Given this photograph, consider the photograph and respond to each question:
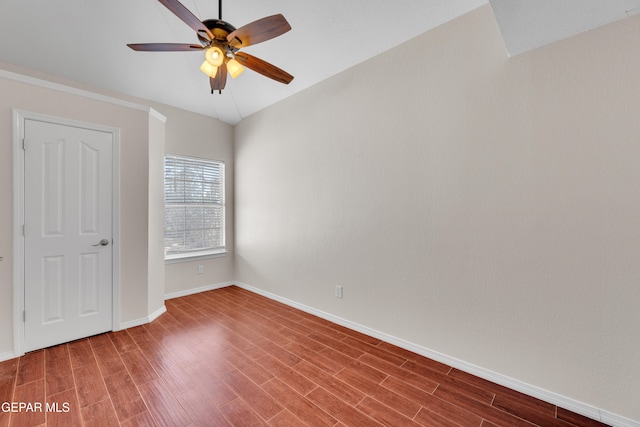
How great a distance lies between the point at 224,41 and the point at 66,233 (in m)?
2.39

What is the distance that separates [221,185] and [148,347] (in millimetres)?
2607

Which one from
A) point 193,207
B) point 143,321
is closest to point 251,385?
point 143,321

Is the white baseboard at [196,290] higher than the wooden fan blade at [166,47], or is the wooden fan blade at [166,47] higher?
the wooden fan blade at [166,47]

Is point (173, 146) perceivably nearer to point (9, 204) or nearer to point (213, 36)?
point (9, 204)

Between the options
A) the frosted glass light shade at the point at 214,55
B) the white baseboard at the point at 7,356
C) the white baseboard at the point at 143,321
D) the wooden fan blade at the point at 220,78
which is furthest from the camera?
the white baseboard at the point at 143,321

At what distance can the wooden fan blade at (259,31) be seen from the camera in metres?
1.54

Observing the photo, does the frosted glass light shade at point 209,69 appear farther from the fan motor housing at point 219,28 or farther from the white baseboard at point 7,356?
the white baseboard at point 7,356

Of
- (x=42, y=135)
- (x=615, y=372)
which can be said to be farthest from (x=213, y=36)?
(x=615, y=372)

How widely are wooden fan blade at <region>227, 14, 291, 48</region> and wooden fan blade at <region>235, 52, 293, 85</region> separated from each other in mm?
106

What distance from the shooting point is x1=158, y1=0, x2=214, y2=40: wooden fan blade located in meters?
1.45

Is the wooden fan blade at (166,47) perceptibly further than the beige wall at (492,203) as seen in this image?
Yes

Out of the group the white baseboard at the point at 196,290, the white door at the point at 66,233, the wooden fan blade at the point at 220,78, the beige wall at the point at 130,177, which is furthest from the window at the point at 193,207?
the wooden fan blade at the point at 220,78

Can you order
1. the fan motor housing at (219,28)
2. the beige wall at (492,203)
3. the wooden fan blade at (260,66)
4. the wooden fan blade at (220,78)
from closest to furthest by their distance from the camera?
the beige wall at (492,203)
the fan motor housing at (219,28)
the wooden fan blade at (260,66)
the wooden fan blade at (220,78)

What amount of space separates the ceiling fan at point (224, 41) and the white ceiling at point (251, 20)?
2.12 feet
